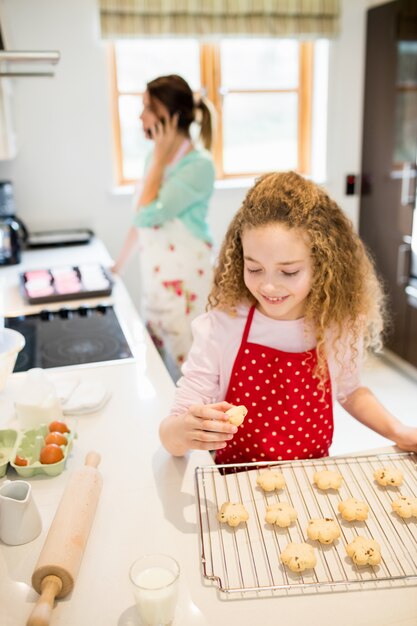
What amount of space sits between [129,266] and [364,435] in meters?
1.59

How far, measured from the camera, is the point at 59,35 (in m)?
2.90

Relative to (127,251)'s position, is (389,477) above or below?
below

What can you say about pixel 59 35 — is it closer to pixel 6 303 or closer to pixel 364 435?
pixel 6 303

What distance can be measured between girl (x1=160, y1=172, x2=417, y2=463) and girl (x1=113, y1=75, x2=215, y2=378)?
102 cm

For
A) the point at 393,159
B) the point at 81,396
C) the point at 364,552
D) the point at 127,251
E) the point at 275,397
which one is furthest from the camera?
the point at 393,159

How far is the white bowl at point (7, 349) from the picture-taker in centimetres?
123

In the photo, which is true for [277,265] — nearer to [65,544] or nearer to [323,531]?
[323,531]

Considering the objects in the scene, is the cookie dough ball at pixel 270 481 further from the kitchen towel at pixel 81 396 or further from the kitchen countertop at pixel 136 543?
the kitchen towel at pixel 81 396

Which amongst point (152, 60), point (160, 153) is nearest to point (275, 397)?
point (160, 153)

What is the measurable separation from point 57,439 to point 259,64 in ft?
9.36

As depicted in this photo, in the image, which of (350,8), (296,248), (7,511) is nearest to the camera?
(7,511)

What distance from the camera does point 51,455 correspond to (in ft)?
3.59

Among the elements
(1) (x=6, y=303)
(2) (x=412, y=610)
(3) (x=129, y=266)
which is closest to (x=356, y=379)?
(2) (x=412, y=610)

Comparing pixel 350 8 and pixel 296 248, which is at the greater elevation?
pixel 350 8
